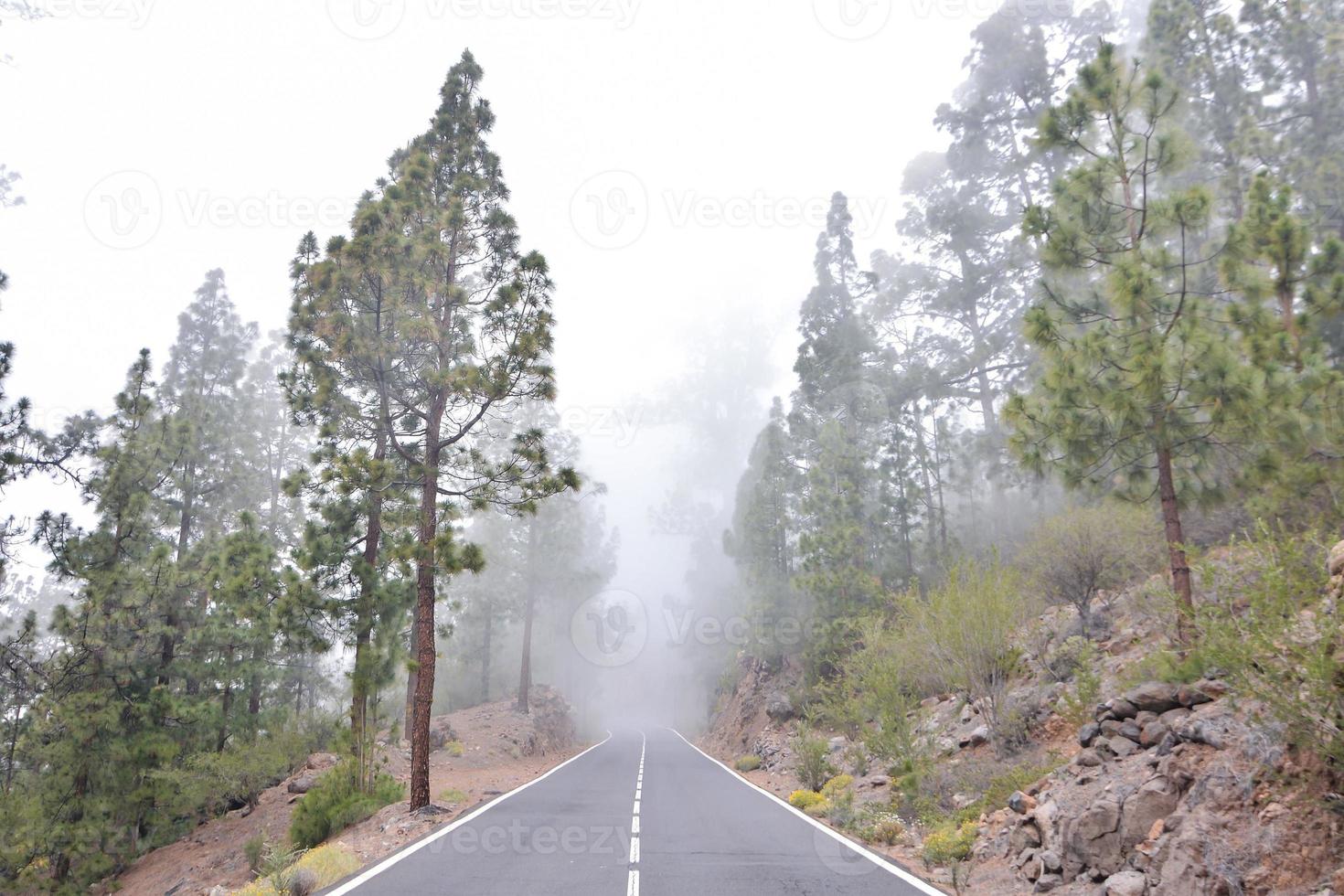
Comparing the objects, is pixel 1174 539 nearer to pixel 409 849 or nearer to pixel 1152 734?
pixel 1152 734

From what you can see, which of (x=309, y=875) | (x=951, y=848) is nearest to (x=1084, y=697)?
(x=951, y=848)

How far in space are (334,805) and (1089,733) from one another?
12.7m

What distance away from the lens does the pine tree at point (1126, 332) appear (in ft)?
29.8

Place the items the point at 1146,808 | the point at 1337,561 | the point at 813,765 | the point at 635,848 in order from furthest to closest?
the point at 813,765 → the point at 635,848 → the point at 1337,561 → the point at 1146,808

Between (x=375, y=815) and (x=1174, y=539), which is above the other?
(x=1174, y=539)

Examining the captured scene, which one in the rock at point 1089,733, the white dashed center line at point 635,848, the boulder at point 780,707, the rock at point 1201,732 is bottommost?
the boulder at point 780,707

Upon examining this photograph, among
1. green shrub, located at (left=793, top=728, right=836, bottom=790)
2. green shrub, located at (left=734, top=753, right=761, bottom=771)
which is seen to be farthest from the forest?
green shrub, located at (left=734, top=753, right=761, bottom=771)

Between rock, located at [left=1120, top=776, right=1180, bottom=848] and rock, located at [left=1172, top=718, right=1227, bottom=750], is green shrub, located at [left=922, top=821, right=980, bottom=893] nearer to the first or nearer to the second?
rock, located at [left=1120, top=776, right=1180, bottom=848]

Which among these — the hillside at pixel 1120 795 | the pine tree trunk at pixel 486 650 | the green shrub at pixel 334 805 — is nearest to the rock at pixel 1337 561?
the hillside at pixel 1120 795

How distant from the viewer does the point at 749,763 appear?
23.9 m

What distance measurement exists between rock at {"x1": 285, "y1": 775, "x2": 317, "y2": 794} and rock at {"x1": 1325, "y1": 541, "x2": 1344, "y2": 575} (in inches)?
777

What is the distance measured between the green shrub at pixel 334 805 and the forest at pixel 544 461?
6cm

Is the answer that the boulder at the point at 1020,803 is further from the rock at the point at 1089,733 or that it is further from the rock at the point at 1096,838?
the rock at the point at 1096,838

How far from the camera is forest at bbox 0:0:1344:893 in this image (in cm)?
961
